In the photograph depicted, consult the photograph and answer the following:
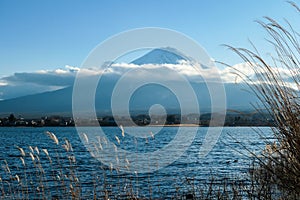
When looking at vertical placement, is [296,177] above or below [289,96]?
below

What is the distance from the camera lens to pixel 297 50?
4195 millimetres

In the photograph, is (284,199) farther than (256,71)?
Yes

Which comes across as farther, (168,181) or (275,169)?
(168,181)

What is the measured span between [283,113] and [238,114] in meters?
0.78

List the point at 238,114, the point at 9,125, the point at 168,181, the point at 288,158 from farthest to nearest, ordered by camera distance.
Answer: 1. the point at 9,125
2. the point at 168,181
3. the point at 238,114
4. the point at 288,158

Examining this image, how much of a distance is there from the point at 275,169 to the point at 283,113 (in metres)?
0.56

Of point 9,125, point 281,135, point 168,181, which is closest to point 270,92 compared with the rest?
point 281,135

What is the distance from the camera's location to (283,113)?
13.2 ft

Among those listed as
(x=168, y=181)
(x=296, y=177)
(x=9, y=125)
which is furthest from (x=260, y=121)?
(x=9, y=125)

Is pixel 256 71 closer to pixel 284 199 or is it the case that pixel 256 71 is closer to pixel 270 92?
pixel 270 92

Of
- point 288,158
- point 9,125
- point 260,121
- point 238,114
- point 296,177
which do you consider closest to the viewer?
point 296,177

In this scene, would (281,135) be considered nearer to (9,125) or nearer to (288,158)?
(288,158)

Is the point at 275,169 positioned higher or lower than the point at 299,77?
lower

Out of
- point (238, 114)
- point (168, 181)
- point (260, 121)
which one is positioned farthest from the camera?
point (168, 181)
